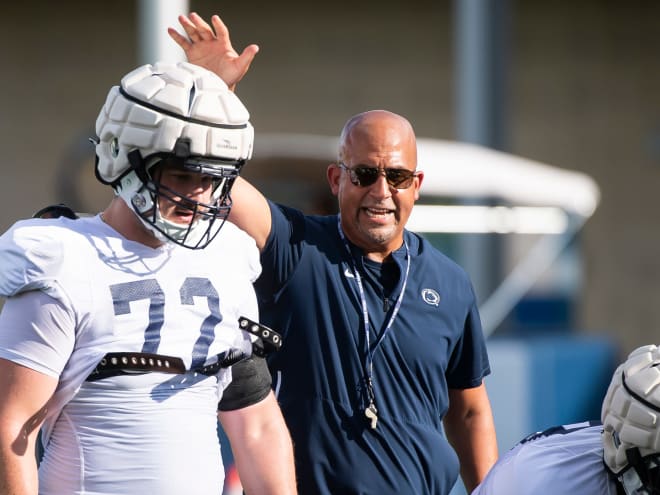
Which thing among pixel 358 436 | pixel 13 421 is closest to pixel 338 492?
pixel 358 436

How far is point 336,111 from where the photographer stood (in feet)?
57.5

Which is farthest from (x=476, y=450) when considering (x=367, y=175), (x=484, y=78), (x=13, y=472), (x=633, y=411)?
(x=484, y=78)

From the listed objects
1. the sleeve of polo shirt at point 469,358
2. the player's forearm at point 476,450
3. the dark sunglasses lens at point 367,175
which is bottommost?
the player's forearm at point 476,450

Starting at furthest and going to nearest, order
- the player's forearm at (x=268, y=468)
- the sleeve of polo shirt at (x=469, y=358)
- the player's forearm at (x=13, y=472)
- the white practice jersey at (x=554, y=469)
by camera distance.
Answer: the sleeve of polo shirt at (x=469, y=358)
the player's forearm at (x=268, y=468)
the white practice jersey at (x=554, y=469)
the player's forearm at (x=13, y=472)

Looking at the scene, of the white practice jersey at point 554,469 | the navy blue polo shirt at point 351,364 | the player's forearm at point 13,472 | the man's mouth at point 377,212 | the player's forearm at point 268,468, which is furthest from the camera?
the man's mouth at point 377,212

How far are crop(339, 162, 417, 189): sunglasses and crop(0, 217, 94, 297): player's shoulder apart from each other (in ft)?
4.12

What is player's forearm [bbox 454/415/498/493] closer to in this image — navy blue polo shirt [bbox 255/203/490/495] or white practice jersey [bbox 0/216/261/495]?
navy blue polo shirt [bbox 255/203/490/495]

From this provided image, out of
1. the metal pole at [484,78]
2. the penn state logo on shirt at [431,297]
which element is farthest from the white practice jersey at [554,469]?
the metal pole at [484,78]

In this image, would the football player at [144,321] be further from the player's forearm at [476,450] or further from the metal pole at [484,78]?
the metal pole at [484,78]

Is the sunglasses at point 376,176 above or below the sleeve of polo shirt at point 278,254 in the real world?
above

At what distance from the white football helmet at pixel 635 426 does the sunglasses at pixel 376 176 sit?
1216 mm

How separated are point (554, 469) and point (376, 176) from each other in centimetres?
127

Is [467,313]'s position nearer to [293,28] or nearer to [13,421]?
[13,421]

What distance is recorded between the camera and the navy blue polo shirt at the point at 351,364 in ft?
12.1
